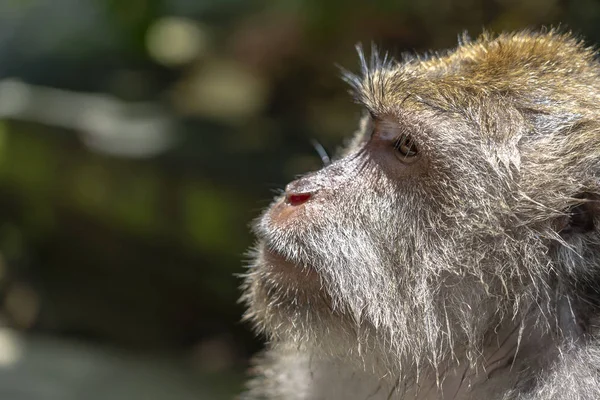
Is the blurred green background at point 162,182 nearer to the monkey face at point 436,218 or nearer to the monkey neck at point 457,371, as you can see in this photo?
the monkey face at point 436,218

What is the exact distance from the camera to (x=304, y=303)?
87.7 inches

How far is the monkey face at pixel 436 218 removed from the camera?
2.09m

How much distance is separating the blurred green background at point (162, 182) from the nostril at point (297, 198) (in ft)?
8.71

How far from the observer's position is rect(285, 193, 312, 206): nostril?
2234 millimetres

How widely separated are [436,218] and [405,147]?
214 millimetres

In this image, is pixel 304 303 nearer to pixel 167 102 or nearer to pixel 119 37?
pixel 167 102

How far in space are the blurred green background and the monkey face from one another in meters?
2.53

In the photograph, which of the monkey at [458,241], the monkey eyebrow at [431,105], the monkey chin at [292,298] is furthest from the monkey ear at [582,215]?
the monkey chin at [292,298]

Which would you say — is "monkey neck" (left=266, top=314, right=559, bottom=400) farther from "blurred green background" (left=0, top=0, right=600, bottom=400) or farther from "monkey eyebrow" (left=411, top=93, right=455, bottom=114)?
"blurred green background" (left=0, top=0, right=600, bottom=400)

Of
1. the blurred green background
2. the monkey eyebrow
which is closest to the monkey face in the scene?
the monkey eyebrow

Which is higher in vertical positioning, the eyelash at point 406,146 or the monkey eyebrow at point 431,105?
the monkey eyebrow at point 431,105

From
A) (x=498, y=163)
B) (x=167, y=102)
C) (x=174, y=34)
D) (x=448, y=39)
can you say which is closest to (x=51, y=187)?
(x=167, y=102)

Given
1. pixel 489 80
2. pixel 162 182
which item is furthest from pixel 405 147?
pixel 162 182

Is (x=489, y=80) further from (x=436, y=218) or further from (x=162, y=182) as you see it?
(x=162, y=182)
